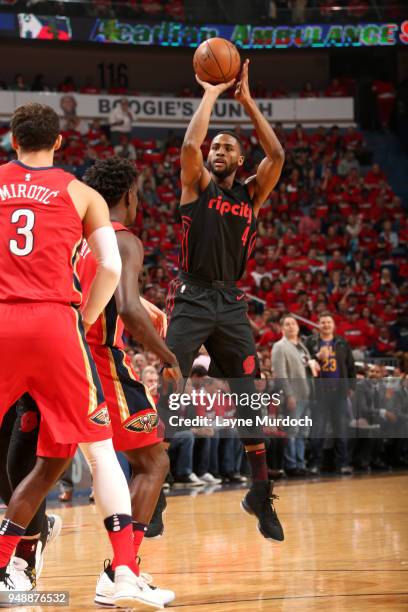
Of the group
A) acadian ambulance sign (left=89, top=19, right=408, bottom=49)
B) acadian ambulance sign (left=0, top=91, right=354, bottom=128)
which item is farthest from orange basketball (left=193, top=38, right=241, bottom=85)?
acadian ambulance sign (left=89, top=19, right=408, bottom=49)

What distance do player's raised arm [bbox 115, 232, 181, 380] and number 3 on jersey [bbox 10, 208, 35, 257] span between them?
2.28ft

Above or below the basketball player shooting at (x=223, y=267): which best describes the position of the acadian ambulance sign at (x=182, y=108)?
above

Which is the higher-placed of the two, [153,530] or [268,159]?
[268,159]

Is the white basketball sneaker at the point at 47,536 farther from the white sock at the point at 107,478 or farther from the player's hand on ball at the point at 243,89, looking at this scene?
the player's hand on ball at the point at 243,89

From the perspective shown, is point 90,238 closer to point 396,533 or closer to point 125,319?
point 125,319

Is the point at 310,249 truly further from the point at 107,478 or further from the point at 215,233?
the point at 107,478

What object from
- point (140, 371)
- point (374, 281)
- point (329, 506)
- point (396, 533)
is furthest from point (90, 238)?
point (374, 281)

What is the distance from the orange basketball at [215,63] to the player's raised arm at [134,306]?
1.54 meters

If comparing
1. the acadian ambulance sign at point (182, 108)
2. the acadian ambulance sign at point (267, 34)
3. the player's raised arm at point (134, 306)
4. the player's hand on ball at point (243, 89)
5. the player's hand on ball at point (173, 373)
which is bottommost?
the player's hand on ball at point (173, 373)

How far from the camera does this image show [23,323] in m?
4.02

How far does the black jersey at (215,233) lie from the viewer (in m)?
5.87

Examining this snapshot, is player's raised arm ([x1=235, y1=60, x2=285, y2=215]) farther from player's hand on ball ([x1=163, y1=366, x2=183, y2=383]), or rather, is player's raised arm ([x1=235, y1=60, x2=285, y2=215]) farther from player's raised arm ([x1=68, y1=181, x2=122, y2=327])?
player's raised arm ([x1=68, y1=181, x2=122, y2=327])

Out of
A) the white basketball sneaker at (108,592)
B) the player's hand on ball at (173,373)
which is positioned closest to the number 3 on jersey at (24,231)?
the player's hand on ball at (173,373)

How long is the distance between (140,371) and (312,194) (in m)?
11.8
